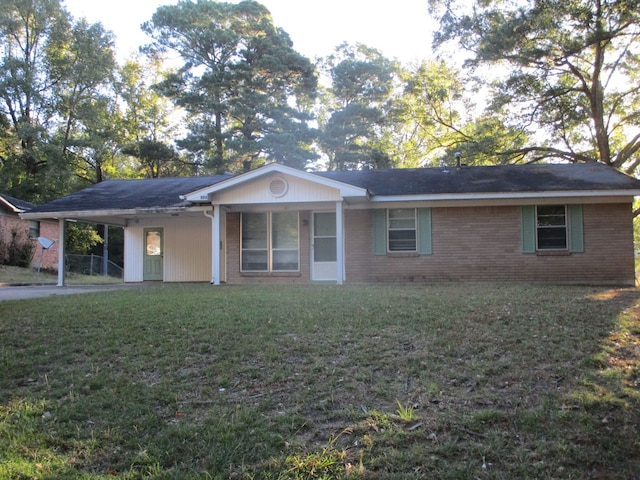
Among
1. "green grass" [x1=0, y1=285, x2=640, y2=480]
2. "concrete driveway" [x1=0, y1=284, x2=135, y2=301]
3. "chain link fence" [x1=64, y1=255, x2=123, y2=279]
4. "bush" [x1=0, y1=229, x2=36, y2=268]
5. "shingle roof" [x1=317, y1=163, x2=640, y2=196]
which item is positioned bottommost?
"green grass" [x1=0, y1=285, x2=640, y2=480]

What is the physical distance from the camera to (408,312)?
6746 millimetres

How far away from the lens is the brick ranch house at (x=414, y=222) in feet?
41.6

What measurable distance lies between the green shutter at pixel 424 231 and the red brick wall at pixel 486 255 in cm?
14

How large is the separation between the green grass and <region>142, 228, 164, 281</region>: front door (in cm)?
973

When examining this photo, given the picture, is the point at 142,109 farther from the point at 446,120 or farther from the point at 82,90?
the point at 446,120

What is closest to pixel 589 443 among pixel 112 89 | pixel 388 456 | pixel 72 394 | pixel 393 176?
pixel 388 456

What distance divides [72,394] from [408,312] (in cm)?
433

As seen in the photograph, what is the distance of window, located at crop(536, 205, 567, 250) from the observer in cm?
1298

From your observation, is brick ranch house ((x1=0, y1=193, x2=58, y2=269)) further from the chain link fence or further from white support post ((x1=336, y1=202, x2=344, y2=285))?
white support post ((x1=336, y1=202, x2=344, y2=285))

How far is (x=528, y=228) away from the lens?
13.0 m

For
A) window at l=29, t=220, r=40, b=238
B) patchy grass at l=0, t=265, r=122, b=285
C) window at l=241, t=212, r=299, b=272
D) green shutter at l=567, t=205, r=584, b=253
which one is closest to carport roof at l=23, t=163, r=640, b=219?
green shutter at l=567, t=205, r=584, b=253

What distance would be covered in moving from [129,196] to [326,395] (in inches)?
536

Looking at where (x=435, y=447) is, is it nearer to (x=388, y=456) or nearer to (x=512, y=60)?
(x=388, y=456)

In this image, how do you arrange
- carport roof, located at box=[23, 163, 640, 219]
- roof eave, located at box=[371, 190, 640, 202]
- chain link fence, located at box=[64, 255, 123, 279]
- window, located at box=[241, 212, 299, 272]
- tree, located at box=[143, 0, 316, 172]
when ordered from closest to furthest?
roof eave, located at box=[371, 190, 640, 202] < carport roof, located at box=[23, 163, 640, 219] < window, located at box=[241, 212, 299, 272] < chain link fence, located at box=[64, 255, 123, 279] < tree, located at box=[143, 0, 316, 172]
